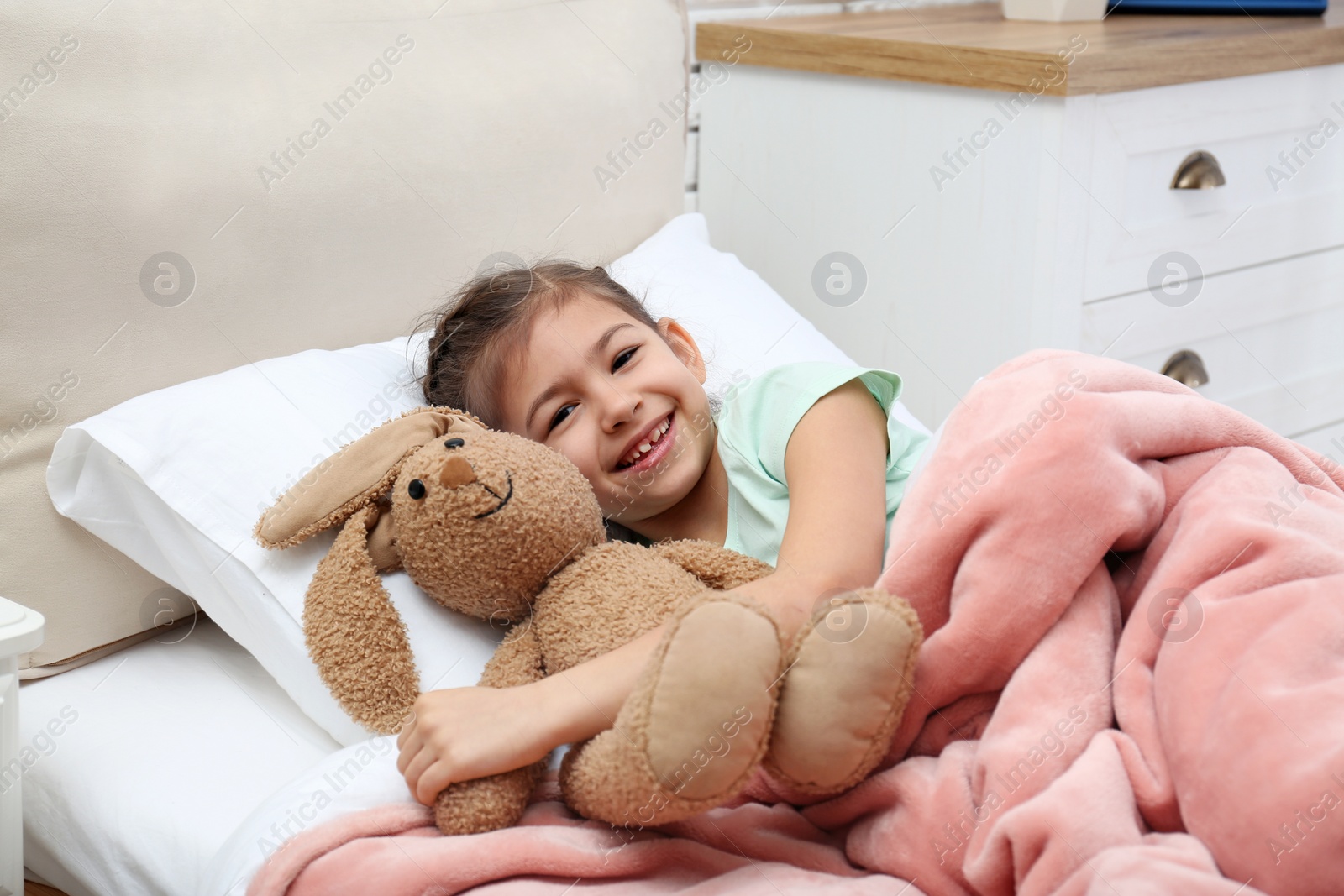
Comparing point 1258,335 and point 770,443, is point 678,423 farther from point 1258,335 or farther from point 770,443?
point 1258,335

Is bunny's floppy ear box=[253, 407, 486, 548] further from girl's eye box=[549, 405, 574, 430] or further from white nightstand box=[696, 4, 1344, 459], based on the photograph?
white nightstand box=[696, 4, 1344, 459]

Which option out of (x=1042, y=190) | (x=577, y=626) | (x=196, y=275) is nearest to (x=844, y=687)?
(x=577, y=626)

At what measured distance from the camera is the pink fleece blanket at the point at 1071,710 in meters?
0.58

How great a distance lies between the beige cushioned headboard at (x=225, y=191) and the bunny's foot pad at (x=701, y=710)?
59 cm

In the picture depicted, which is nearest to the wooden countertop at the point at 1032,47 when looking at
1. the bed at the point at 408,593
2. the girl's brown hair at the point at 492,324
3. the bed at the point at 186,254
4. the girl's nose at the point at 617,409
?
the bed at the point at 408,593

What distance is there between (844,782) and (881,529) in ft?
0.77

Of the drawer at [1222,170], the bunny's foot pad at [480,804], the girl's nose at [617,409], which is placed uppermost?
the girl's nose at [617,409]

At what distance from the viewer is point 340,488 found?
83 cm

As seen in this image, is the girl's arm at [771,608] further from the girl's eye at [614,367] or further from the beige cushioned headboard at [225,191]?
the beige cushioned headboard at [225,191]

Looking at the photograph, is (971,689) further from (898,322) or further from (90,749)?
(898,322)

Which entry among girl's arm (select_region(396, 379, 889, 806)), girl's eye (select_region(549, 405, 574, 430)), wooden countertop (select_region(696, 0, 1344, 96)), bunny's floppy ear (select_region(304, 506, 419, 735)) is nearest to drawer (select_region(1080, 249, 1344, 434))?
wooden countertop (select_region(696, 0, 1344, 96))

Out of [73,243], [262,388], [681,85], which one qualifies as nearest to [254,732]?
[262,388]

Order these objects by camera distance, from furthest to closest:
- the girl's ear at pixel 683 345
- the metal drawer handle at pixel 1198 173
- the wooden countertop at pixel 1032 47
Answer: the metal drawer handle at pixel 1198 173 < the wooden countertop at pixel 1032 47 < the girl's ear at pixel 683 345

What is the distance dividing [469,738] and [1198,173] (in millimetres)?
1255
